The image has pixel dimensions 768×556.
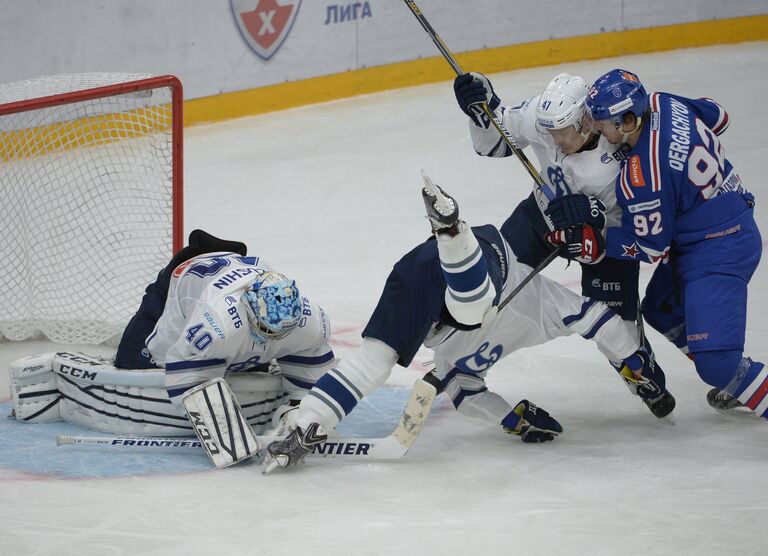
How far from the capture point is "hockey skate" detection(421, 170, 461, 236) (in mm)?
3051

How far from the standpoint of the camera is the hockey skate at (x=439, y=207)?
10.0ft

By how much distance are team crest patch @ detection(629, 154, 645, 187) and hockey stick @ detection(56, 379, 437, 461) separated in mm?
868

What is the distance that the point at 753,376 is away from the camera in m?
3.54

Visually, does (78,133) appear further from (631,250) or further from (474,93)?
(631,250)

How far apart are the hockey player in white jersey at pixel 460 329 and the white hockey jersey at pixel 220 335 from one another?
0.89 ft

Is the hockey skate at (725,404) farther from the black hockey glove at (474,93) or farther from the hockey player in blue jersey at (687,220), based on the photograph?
the black hockey glove at (474,93)

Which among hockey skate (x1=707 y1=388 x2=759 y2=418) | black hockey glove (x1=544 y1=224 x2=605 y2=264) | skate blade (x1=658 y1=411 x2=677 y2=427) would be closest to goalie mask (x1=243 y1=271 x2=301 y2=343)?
black hockey glove (x1=544 y1=224 x2=605 y2=264)

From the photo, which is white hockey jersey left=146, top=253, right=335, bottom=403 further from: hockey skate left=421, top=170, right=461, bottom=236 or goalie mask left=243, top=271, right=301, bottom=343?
hockey skate left=421, top=170, right=461, bottom=236

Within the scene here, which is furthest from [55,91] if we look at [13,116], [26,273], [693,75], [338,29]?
[693,75]

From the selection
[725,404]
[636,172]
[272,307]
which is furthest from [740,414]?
[272,307]

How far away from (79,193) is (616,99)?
249 centimetres

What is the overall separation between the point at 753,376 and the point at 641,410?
59cm

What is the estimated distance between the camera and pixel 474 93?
4.00 meters

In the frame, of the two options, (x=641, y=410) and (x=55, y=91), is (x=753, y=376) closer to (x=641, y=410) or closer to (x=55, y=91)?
(x=641, y=410)
